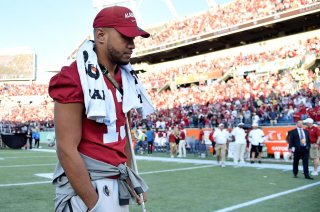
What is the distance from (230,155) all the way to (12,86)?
5275 cm

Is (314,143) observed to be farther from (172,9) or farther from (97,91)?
(172,9)

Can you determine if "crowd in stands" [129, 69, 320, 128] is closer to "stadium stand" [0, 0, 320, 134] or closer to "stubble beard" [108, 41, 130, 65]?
"stadium stand" [0, 0, 320, 134]

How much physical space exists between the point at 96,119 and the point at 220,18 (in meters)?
38.9

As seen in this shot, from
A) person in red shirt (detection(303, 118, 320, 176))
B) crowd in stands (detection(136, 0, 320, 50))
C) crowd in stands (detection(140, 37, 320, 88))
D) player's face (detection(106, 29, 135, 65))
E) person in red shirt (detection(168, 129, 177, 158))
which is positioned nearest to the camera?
player's face (detection(106, 29, 135, 65))

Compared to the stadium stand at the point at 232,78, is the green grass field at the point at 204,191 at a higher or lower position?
lower

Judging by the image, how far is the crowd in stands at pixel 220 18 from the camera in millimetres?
32812

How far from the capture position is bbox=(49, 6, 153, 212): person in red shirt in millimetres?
1884

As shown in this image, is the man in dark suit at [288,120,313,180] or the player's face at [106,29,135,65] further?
the man in dark suit at [288,120,313,180]

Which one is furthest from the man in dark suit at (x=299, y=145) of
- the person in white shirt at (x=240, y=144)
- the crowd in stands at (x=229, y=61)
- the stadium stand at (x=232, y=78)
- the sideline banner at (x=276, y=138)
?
the crowd in stands at (x=229, y=61)

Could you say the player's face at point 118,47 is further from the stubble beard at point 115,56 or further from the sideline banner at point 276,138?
the sideline banner at point 276,138

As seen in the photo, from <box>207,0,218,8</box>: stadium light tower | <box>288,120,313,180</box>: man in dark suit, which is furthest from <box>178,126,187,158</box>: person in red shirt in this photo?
<box>207,0,218,8</box>: stadium light tower

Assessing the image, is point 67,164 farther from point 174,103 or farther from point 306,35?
point 306,35

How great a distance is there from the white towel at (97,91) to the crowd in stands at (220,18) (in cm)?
3051

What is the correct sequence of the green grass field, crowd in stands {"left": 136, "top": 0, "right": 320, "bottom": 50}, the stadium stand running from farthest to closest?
crowd in stands {"left": 136, "top": 0, "right": 320, "bottom": 50} → the stadium stand → the green grass field
